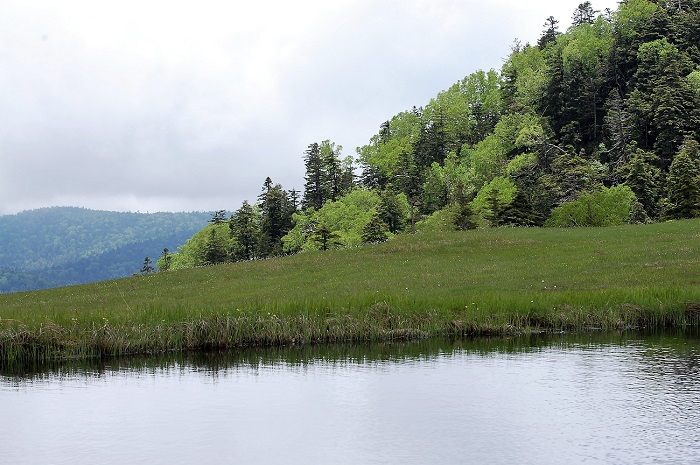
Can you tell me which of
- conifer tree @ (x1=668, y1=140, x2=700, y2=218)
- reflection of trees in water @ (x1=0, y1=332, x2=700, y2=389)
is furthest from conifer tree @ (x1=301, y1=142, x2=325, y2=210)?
reflection of trees in water @ (x1=0, y1=332, x2=700, y2=389)

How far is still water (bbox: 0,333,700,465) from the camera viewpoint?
1686 cm

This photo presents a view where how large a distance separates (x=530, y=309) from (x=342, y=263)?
24790 millimetres

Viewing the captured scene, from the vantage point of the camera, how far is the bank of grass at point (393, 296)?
3056 cm

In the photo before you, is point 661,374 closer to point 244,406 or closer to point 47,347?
point 244,406

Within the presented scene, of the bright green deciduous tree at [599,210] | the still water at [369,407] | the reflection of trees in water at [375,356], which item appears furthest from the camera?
the bright green deciduous tree at [599,210]

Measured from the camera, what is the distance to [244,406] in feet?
70.3

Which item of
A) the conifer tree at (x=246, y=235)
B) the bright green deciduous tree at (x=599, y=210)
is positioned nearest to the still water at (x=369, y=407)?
the bright green deciduous tree at (x=599, y=210)

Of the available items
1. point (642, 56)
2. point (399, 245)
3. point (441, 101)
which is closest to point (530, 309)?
point (399, 245)

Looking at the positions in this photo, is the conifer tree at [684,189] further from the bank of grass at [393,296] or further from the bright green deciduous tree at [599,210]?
the bank of grass at [393,296]

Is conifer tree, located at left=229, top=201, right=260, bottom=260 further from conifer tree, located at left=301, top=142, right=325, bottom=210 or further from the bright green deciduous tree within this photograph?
the bright green deciduous tree

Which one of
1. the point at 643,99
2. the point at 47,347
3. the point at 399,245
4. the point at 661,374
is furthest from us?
the point at 643,99

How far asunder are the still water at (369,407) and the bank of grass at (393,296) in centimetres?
188

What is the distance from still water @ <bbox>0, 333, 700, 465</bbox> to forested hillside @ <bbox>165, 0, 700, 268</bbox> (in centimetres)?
5872

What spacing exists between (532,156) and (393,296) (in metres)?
84.7
